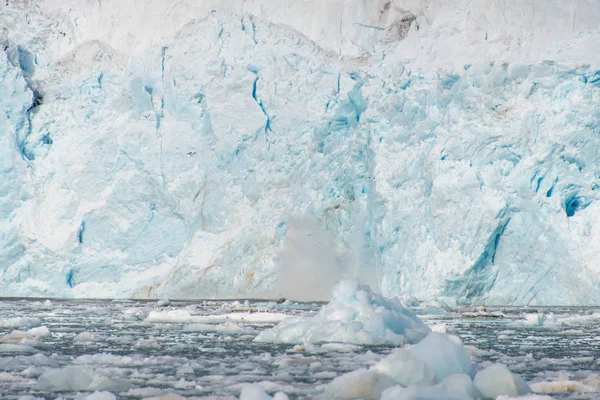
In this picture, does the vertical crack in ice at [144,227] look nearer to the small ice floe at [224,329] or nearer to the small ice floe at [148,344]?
the small ice floe at [224,329]

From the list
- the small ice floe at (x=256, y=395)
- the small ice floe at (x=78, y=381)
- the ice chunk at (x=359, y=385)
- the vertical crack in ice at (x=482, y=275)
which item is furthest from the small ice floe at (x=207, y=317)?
the small ice floe at (x=256, y=395)

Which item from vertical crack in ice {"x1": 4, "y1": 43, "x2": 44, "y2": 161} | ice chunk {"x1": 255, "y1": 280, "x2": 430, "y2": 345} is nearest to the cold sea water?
ice chunk {"x1": 255, "y1": 280, "x2": 430, "y2": 345}

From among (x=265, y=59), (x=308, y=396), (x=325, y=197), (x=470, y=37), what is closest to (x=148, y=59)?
(x=265, y=59)

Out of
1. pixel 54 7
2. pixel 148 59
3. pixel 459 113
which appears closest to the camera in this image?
pixel 459 113

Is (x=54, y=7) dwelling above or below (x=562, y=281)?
above

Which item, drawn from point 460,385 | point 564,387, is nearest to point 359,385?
point 460,385

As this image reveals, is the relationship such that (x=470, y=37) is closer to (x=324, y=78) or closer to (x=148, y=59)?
(x=324, y=78)

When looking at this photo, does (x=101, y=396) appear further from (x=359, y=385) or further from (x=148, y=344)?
(x=148, y=344)
